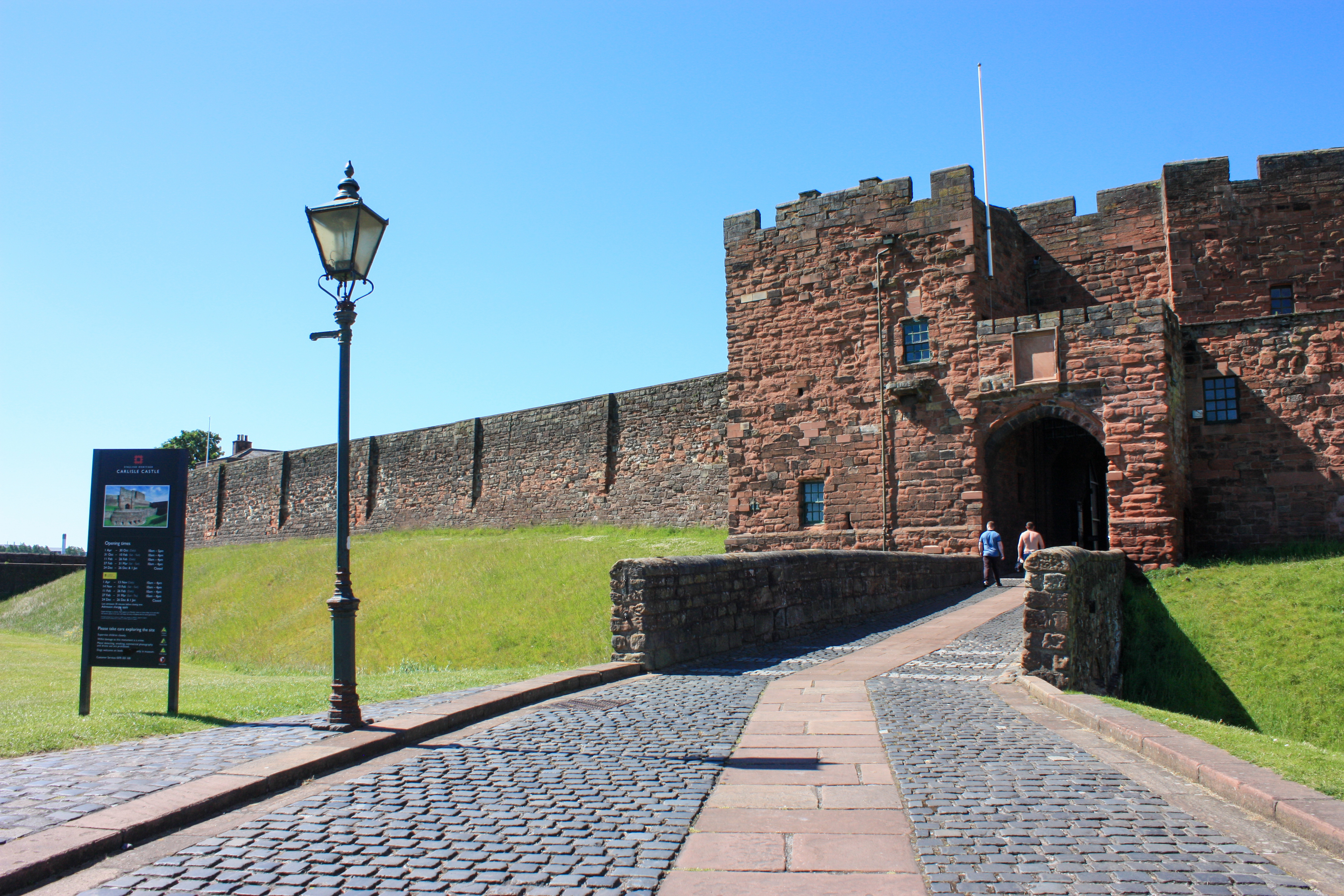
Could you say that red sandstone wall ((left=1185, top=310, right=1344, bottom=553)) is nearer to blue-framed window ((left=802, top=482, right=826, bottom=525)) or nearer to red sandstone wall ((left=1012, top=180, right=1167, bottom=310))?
red sandstone wall ((left=1012, top=180, right=1167, bottom=310))

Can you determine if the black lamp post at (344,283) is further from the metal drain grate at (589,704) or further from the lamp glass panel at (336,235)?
the metal drain grate at (589,704)

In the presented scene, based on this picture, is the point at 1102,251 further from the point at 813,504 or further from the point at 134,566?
the point at 134,566

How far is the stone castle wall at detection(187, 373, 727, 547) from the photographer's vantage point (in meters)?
25.9

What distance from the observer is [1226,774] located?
4.52m

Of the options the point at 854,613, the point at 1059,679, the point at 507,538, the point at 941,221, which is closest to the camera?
the point at 1059,679

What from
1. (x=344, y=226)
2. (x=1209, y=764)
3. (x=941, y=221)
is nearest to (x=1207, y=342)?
(x=941, y=221)

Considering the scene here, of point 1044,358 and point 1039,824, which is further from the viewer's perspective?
point 1044,358

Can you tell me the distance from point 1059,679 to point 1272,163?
16623mm

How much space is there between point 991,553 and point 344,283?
1334 centimetres

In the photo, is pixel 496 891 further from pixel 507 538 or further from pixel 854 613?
pixel 507 538

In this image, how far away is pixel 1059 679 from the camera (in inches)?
314

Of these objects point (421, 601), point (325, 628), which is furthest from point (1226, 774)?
point (325, 628)

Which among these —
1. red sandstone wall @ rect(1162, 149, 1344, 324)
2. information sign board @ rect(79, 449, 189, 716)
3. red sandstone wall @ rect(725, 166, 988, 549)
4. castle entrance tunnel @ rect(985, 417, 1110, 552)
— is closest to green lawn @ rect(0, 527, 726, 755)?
information sign board @ rect(79, 449, 189, 716)

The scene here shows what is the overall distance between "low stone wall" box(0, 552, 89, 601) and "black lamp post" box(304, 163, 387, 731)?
34075mm
